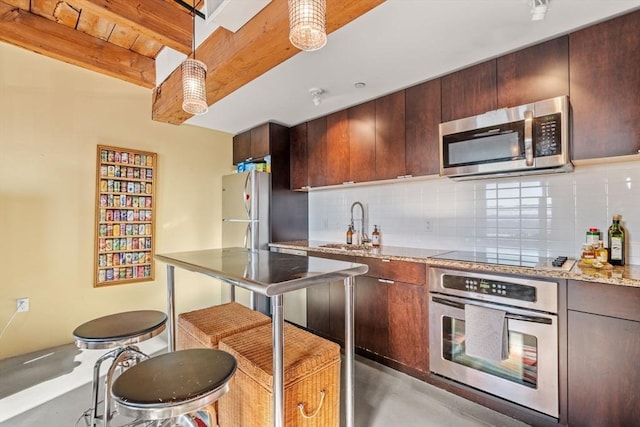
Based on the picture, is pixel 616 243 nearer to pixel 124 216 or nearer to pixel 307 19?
pixel 307 19

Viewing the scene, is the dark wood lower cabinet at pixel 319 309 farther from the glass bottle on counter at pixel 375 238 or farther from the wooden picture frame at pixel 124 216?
the wooden picture frame at pixel 124 216

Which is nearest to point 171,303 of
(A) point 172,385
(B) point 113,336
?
(B) point 113,336

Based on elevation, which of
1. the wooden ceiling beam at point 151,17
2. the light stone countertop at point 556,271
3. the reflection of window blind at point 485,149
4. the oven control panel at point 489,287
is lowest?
the oven control panel at point 489,287

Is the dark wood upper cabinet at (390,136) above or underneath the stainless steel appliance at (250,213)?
above

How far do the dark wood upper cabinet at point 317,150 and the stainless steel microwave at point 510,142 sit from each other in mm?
1308

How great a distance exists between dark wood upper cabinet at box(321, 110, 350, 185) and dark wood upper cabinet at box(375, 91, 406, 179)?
0.36 meters

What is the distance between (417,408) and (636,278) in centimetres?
136

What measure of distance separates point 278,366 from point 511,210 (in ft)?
6.80

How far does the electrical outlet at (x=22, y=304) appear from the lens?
8.21 ft

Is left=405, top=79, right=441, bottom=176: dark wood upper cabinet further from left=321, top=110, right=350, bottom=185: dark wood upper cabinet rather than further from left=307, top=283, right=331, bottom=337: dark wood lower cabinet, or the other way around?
left=307, top=283, right=331, bottom=337: dark wood lower cabinet

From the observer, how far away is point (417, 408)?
1.85 m

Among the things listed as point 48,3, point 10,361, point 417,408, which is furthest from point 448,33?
point 10,361

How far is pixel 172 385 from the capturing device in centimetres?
98

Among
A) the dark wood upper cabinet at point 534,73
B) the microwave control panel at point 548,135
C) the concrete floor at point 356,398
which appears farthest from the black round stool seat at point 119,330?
the dark wood upper cabinet at point 534,73
